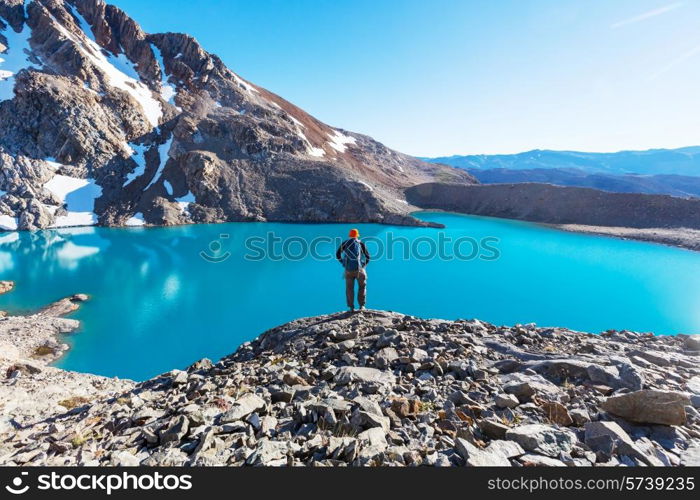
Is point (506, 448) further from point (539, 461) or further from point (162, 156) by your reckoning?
point (162, 156)

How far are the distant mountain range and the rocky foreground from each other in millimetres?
108111

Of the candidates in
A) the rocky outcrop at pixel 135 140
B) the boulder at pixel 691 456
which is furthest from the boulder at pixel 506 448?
the rocky outcrop at pixel 135 140

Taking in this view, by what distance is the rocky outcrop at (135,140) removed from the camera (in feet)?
143

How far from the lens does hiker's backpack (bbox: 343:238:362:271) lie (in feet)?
29.9

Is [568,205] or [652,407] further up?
[568,205]

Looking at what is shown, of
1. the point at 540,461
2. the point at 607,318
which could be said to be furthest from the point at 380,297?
the point at 540,461

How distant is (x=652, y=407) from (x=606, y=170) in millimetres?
172222

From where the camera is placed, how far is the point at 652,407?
12.1ft

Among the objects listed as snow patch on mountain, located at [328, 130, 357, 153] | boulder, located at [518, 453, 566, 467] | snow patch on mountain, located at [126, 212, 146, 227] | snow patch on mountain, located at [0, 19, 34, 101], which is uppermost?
snow patch on mountain, located at [0, 19, 34, 101]

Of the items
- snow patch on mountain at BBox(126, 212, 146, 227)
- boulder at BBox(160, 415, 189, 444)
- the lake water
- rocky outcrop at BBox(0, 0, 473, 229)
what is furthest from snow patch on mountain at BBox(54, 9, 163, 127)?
boulder at BBox(160, 415, 189, 444)

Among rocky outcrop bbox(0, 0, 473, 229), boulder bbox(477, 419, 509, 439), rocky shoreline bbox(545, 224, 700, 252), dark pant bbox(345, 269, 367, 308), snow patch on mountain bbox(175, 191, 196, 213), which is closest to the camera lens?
boulder bbox(477, 419, 509, 439)

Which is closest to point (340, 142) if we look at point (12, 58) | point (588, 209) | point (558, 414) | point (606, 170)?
point (588, 209)

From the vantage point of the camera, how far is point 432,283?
67.8 ft

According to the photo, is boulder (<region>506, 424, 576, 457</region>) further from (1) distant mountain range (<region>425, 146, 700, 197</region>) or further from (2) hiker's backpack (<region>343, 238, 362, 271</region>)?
(1) distant mountain range (<region>425, 146, 700, 197</region>)
